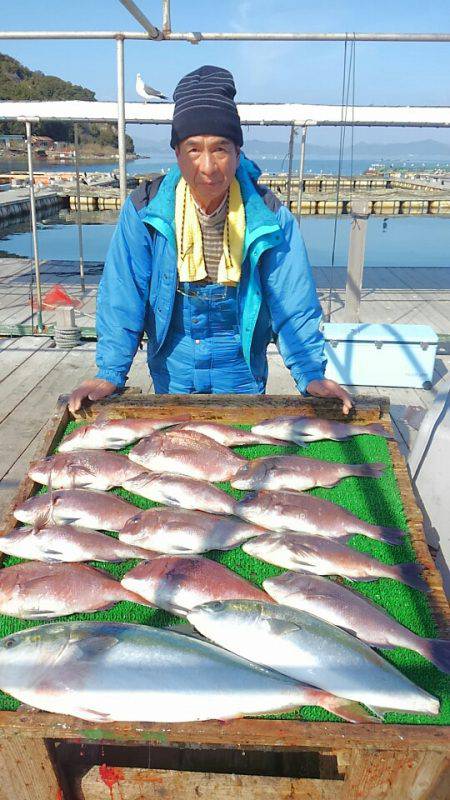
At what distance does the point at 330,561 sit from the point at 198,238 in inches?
64.3

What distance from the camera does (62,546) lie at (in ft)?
6.20

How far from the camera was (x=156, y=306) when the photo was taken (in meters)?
2.84

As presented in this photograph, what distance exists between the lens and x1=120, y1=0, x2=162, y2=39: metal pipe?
10.8 ft

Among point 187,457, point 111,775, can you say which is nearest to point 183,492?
point 187,457

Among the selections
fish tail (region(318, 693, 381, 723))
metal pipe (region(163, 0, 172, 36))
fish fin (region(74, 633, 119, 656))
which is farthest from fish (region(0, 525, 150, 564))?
metal pipe (region(163, 0, 172, 36))

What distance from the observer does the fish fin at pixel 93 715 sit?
4.22 ft

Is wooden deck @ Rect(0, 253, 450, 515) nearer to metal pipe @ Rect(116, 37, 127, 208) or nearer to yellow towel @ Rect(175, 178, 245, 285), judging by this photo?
yellow towel @ Rect(175, 178, 245, 285)

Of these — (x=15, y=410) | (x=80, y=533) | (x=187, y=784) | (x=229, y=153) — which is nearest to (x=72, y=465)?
(x=80, y=533)

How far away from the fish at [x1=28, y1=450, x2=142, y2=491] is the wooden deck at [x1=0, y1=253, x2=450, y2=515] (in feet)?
5.04

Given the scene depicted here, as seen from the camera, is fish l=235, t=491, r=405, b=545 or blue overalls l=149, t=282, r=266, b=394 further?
blue overalls l=149, t=282, r=266, b=394

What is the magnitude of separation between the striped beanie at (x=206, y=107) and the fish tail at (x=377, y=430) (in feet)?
4.89

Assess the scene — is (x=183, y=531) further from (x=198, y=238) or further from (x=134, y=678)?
(x=198, y=238)

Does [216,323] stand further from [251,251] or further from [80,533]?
[80,533]

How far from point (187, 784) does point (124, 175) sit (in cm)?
453
